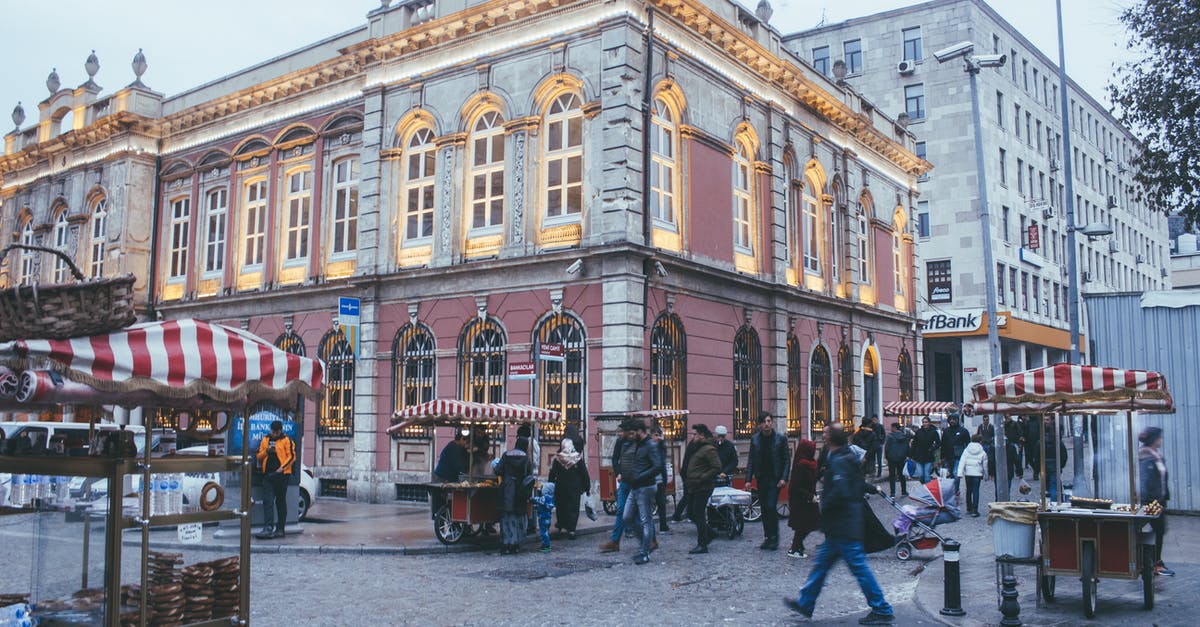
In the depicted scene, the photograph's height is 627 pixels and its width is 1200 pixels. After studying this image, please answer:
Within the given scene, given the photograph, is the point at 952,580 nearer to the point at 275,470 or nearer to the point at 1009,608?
the point at 1009,608

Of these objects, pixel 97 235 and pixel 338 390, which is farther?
pixel 97 235

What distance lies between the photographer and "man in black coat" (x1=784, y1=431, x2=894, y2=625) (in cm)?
902

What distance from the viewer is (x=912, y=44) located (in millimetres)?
45719

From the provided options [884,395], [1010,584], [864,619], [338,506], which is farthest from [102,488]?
[884,395]

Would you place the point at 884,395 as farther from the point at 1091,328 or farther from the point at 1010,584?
the point at 1010,584

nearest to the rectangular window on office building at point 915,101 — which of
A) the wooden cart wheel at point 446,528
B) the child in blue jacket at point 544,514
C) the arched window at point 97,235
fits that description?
the arched window at point 97,235

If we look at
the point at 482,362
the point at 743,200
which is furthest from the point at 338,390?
the point at 743,200

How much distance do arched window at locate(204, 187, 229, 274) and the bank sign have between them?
1055 inches

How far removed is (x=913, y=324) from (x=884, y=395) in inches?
155

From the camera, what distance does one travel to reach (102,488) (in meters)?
6.33

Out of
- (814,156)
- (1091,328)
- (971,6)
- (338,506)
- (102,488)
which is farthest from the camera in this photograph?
(971,6)

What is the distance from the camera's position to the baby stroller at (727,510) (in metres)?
15.6

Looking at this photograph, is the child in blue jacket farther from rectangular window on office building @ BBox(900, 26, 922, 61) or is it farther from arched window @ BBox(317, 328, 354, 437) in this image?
rectangular window on office building @ BBox(900, 26, 922, 61)

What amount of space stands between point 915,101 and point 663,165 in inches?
1070
